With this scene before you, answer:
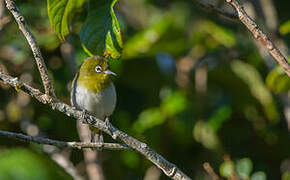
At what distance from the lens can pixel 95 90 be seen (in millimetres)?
3770

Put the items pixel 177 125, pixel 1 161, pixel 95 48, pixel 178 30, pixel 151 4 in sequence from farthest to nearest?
1. pixel 151 4
2. pixel 178 30
3. pixel 177 125
4. pixel 95 48
5. pixel 1 161

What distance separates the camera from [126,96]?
4.71 metres

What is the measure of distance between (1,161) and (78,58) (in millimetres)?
2350

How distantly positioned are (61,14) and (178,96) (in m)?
1.97

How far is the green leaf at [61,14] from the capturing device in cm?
262

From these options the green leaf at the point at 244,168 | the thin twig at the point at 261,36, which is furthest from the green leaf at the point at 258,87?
the thin twig at the point at 261,36

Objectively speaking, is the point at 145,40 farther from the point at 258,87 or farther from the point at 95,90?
the point at 258,87

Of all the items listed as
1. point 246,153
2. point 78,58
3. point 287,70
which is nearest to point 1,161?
point 287,70

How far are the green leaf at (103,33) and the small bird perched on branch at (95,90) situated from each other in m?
0.98

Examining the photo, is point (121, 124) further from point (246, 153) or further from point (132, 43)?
point (246, 153)

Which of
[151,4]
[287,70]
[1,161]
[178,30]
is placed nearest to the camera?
[287,70]

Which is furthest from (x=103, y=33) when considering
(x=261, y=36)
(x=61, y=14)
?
(x=261, y=36)

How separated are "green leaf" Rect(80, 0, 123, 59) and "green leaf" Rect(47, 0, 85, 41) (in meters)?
0.10

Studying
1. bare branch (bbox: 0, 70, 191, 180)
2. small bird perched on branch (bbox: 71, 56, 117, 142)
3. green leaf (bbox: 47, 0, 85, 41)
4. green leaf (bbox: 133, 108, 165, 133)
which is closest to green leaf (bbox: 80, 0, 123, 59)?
green leaf (bbox: 47, 0, 85, 41)
